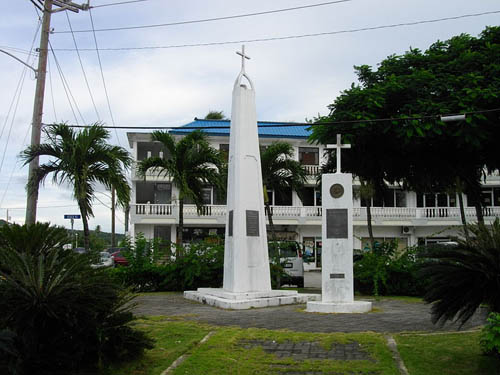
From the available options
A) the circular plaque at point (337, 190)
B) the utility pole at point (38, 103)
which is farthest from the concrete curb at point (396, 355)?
the utility pole at point (38, 103)

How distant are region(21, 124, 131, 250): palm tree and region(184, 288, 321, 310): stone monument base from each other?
11.1 ft

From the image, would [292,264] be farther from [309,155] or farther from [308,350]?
[309,155]

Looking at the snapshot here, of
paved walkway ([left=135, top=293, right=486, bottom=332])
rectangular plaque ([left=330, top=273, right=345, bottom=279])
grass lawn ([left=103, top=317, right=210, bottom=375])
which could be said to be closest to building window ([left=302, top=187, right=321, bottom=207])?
paved walkway ([left=135, top=293, right=486, bottom=332])

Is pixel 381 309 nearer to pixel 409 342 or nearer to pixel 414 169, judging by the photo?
pixel 409 342

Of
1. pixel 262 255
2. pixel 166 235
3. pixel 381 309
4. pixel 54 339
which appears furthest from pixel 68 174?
pixel 166 235

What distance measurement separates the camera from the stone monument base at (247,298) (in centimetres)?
1237

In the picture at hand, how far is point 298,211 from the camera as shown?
3828cm

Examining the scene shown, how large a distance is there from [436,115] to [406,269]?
436cm

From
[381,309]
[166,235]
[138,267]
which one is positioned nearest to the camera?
[381,309]

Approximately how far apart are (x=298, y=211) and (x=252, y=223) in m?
24.6

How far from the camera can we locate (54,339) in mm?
5836

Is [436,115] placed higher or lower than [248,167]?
higher

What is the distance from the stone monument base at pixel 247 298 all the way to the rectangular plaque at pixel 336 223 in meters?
2.08

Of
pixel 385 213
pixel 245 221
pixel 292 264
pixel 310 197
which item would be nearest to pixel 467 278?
pixel 245 221
